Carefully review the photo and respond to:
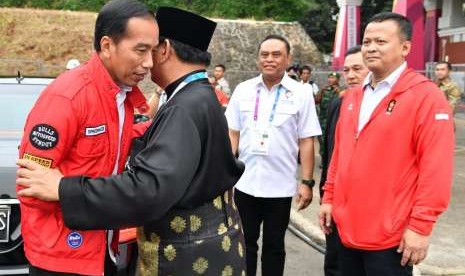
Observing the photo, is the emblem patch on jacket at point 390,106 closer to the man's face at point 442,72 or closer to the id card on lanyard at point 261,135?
the id card on lanyard at point 261,135

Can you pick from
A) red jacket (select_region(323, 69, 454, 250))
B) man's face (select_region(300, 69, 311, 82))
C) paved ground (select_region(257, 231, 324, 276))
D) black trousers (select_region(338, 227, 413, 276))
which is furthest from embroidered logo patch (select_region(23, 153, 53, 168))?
man's face (select_region(300, 69, 311, 82))

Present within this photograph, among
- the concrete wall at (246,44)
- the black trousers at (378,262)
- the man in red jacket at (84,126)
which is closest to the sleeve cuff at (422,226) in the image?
the black trousers at (378,262)

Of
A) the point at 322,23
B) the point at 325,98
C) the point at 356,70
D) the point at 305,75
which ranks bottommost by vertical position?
the point at 325,98

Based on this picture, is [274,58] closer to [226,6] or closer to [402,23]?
[402,23]

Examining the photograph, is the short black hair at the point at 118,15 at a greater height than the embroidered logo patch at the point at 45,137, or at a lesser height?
greater

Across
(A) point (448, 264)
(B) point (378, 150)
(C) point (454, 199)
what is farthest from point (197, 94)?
(C) point (454, 199)

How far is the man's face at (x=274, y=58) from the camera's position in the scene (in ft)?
13.3

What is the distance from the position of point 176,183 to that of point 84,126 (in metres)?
0.36

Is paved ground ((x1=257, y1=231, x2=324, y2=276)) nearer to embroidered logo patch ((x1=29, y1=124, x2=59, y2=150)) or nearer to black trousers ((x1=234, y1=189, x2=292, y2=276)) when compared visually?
black trousers ((x1=234, y1=189, x2=292, y2=276))

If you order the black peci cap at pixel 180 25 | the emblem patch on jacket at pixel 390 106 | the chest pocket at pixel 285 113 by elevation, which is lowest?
the chest pocket at pixel 285 113

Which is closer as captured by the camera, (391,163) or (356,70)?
(391,163)

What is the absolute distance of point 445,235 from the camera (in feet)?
19.7

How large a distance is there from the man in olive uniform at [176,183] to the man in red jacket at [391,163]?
0.85 m

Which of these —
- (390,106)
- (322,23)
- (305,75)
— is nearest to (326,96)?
(305,75)
